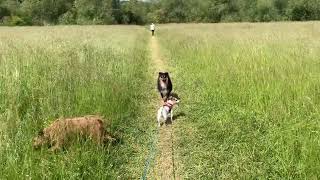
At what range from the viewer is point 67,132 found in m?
5.29

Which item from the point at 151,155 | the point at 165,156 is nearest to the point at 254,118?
the point at 165,156

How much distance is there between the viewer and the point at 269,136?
5.66 meters

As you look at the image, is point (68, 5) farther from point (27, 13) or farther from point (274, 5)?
point (274, 5)

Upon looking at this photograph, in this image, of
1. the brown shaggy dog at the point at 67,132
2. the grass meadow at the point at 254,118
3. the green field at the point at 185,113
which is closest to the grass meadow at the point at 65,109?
the green field at the point at 185,113

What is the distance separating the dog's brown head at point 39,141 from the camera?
4959 millimetres

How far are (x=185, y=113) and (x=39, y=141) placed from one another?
153 inches

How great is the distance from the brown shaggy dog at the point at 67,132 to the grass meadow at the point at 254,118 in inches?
46.2

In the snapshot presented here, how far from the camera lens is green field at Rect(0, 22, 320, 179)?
4.74 metres

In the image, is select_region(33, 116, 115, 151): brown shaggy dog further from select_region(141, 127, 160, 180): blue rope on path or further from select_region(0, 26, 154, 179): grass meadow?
select_region(141, 127, 160, 180): blue rope on path

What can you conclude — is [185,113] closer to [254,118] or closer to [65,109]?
[254,118]

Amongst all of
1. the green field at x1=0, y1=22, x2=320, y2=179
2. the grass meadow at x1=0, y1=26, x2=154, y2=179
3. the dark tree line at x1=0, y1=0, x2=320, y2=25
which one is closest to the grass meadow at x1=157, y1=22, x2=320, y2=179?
the green field at x1=0, y1=22, x2=320, y2=179

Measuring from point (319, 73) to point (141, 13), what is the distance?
8909cm

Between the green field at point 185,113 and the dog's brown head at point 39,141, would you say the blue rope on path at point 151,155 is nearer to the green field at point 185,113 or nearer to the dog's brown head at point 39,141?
the green field at point 185,113

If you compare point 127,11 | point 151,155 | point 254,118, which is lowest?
point 151,155
